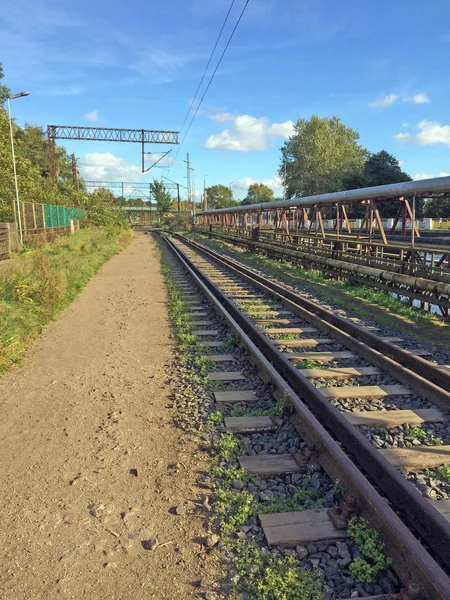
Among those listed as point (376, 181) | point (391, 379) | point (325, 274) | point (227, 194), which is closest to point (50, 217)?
point (325, 274)

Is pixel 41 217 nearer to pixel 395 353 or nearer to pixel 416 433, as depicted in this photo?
pixel 395 353

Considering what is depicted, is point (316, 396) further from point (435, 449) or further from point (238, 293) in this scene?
point (238, 293)

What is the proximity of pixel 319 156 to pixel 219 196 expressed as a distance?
8737 cm

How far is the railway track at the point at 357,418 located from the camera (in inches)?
109

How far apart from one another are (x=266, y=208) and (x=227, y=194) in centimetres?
12690

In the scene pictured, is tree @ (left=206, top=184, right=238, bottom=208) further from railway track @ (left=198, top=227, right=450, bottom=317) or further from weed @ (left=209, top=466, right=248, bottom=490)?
weed @ (left=209, top=466, right=248, bottom=490)

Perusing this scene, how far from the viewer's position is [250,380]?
5.94 m

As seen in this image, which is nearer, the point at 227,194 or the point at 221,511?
the point at 221,511

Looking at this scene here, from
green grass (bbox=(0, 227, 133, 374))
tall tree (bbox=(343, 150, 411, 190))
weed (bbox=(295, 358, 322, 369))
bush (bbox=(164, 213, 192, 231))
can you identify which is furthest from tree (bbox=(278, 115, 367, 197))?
weed (bbox=(295, 358, 322, 369))

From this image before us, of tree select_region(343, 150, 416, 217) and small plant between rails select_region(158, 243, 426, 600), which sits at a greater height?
tree select_region(343, 150, 416, 217)

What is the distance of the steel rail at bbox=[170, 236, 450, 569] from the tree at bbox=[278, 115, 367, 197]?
60306 mm

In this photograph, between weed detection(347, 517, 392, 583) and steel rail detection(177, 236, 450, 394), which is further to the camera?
steel rail detection(177, 236, 450, 394)

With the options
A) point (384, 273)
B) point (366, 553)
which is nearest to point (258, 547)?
point (366, 553)

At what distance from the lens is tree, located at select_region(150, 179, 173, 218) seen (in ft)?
299
